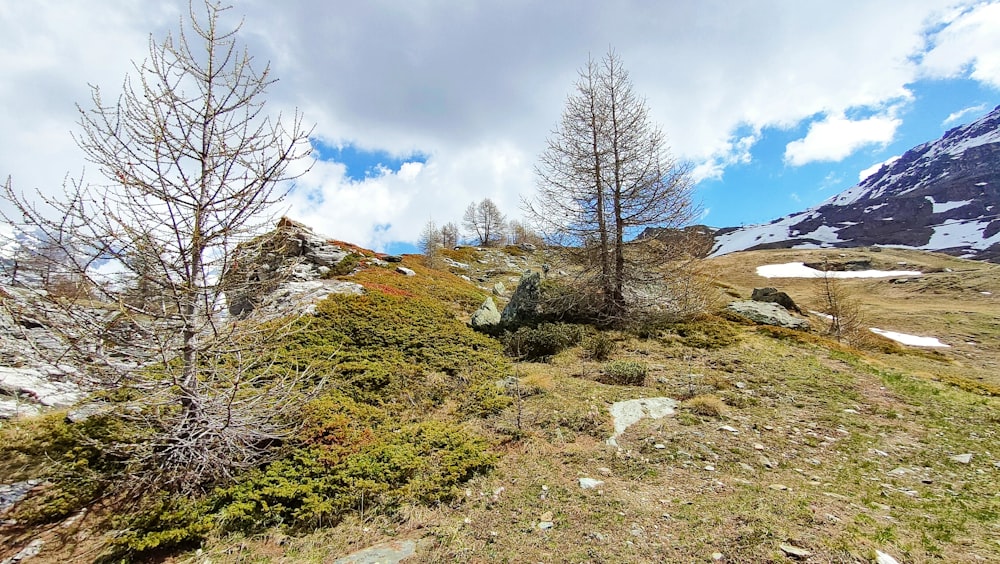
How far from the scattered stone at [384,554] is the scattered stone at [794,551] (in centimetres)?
345

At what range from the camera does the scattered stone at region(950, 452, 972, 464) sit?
5523mm

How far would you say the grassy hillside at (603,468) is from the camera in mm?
3828

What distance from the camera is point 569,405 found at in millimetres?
7418

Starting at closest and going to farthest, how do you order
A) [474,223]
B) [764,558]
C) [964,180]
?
[764,558], [474,223], [964,180]

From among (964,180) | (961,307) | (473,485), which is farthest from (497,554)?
(964,180)

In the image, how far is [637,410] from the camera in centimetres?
718

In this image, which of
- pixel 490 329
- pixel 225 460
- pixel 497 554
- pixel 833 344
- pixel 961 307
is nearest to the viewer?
pixel 497 554

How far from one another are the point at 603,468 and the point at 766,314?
14.7 meters

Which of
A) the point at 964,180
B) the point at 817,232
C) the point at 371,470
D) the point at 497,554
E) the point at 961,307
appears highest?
the point at 964,180

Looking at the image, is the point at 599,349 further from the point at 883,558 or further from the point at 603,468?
the point at 883,558

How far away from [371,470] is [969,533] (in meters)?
6.51

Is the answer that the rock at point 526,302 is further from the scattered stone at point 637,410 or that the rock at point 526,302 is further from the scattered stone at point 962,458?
the scattered stone at point 962,458

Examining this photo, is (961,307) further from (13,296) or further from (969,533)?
(13,296)

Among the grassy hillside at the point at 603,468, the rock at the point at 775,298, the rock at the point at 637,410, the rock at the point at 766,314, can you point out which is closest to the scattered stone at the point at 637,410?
the rock at the point at 637,410
